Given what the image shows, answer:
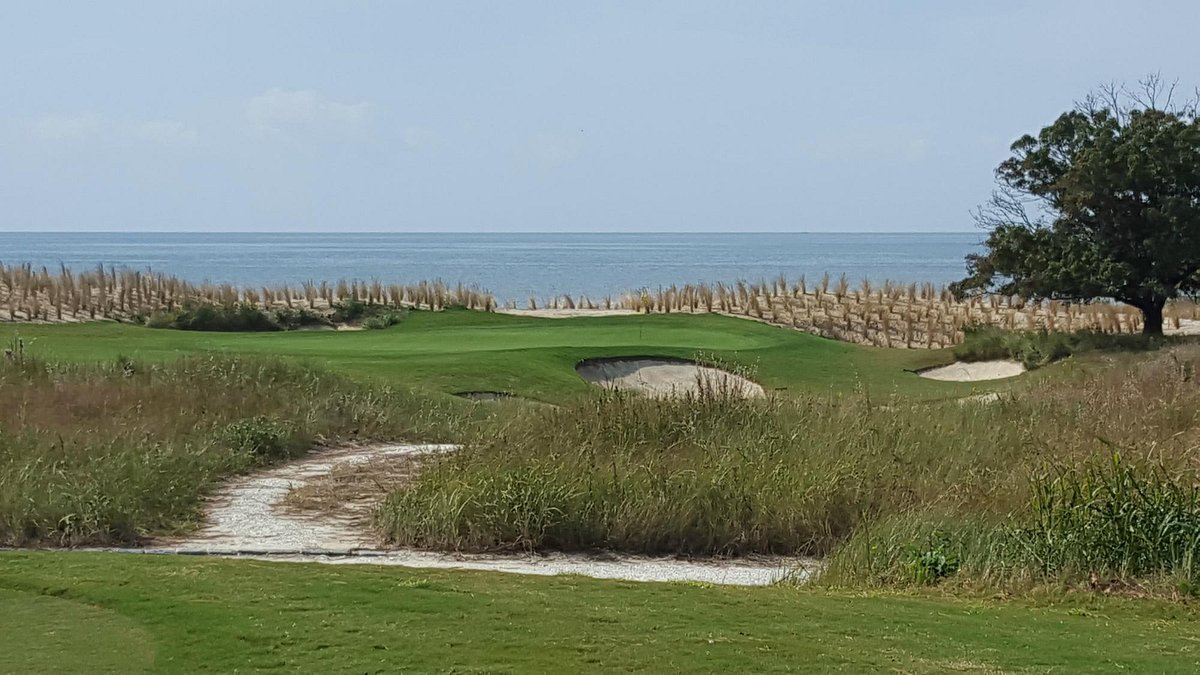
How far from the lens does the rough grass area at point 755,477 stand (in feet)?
36.3

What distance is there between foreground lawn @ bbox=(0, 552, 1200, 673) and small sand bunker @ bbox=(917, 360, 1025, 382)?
67.1ft

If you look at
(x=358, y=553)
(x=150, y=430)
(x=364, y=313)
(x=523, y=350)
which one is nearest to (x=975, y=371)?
(x=523, y=350)

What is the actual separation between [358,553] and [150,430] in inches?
185

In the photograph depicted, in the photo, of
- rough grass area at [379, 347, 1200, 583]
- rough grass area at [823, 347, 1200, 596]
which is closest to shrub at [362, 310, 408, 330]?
rough grass area at [379, 347, 1200, 583]

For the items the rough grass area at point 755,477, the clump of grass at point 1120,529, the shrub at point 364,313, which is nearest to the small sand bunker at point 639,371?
the shrub at point 364,313

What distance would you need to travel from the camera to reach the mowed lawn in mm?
22422

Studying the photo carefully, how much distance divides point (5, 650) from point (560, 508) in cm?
632

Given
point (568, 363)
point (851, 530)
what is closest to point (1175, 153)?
point (568, 363)

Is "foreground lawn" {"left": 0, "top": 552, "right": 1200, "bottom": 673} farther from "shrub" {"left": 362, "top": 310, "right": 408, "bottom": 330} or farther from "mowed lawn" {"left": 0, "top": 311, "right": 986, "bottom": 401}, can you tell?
"shrub" {"left": 362, "top": 310, "right": 408, "bottom": 330}

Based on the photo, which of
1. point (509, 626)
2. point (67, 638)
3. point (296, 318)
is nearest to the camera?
point (67, 638)

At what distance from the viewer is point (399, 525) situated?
11352mm

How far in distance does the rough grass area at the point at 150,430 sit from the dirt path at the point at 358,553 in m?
0.53

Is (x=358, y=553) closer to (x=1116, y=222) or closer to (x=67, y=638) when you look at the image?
(x=67, y=638)

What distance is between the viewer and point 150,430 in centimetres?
1431
